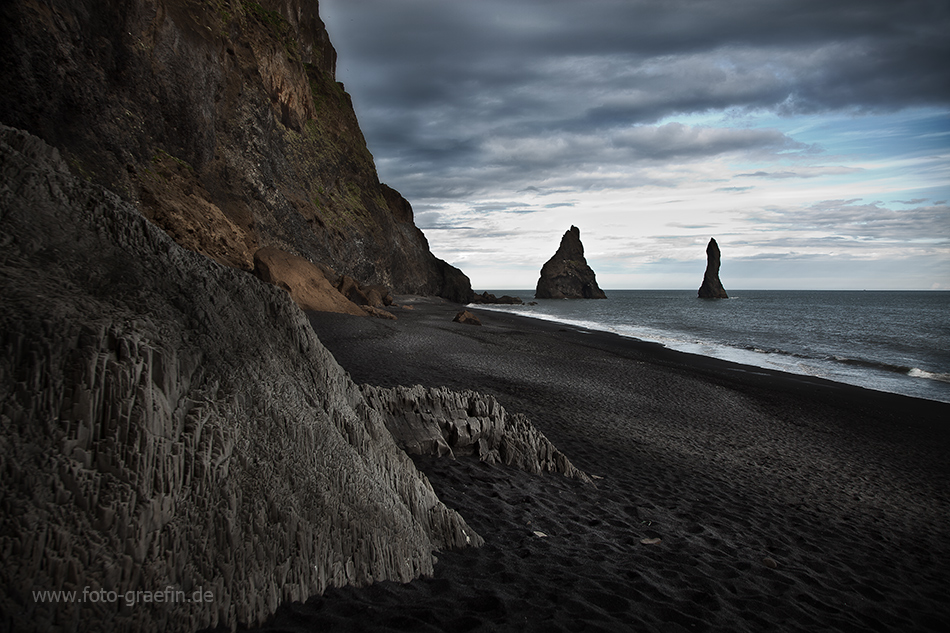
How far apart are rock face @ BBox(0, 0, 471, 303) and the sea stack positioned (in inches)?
4272

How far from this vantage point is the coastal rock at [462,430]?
533 centimetres

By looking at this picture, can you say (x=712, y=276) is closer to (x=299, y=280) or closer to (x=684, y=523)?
(x=299, y=280)

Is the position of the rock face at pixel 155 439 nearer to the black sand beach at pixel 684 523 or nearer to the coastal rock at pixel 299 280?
the black sand beach at pixel 684 523

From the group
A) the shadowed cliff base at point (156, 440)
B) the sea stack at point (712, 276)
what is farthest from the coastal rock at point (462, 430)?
the sea stack at point (712, 276)

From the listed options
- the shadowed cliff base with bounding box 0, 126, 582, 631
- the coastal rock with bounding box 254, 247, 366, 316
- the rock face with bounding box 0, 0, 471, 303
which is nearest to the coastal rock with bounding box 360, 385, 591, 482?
the shadowed cliff base with bounding box 0, 126, 582, 631

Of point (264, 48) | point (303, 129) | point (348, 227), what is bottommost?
point (348, 227)

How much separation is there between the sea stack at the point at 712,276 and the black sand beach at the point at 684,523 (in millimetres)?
122142

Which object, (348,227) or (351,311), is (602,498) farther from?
(348,227)

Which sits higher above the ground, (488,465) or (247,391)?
(247,391)

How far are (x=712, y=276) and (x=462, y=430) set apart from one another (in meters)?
134

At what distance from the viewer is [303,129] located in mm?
34781

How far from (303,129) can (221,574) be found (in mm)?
37630

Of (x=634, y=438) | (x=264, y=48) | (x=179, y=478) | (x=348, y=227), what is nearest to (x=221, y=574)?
(x=179, y=478)

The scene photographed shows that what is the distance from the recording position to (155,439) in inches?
82.8
